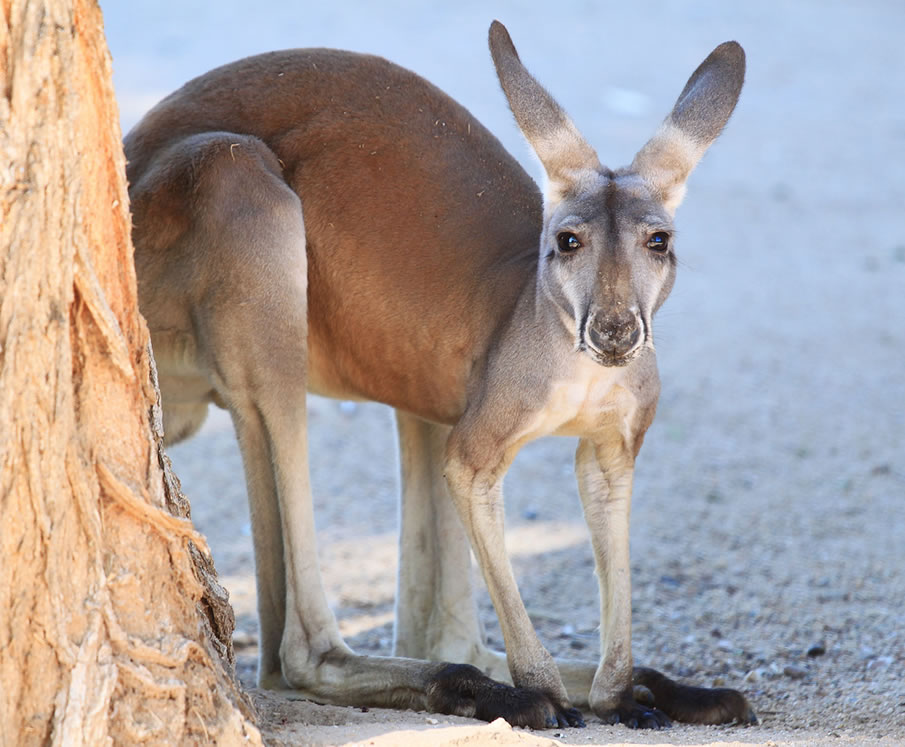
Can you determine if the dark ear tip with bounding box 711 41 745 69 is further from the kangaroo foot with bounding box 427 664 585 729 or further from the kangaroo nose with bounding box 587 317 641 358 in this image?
the kangaroo foot with bounding box 427 664 585 729

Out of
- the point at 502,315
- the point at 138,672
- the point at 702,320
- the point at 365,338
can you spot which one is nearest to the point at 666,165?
the point at 502,315

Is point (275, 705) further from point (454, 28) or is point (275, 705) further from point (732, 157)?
point (454, 28)

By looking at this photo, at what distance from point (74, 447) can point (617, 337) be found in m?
1.21

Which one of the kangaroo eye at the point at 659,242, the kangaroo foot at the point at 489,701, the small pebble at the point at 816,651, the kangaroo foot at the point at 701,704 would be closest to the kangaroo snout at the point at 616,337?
the kangaroo eye at the point at 659,242

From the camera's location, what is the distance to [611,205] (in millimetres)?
3055

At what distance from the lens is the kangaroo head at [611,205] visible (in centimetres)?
288

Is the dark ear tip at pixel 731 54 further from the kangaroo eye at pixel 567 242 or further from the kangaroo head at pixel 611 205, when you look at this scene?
the kangaroo eye at pixel 567 242

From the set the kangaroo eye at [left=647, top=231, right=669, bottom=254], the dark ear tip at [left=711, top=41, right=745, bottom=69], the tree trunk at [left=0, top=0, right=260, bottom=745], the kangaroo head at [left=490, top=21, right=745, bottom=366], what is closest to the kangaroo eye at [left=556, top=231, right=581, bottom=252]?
the kangaroo head at [left=490, top=21, right=745, bottom=366]

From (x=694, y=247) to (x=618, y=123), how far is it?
2.11m

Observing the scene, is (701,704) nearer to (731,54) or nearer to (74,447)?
(731,54)

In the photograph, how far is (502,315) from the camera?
11.1 ft

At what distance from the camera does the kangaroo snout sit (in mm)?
2822

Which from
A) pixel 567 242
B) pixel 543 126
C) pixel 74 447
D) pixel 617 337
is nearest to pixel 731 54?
pixel 543 126

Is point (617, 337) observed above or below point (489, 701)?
above
